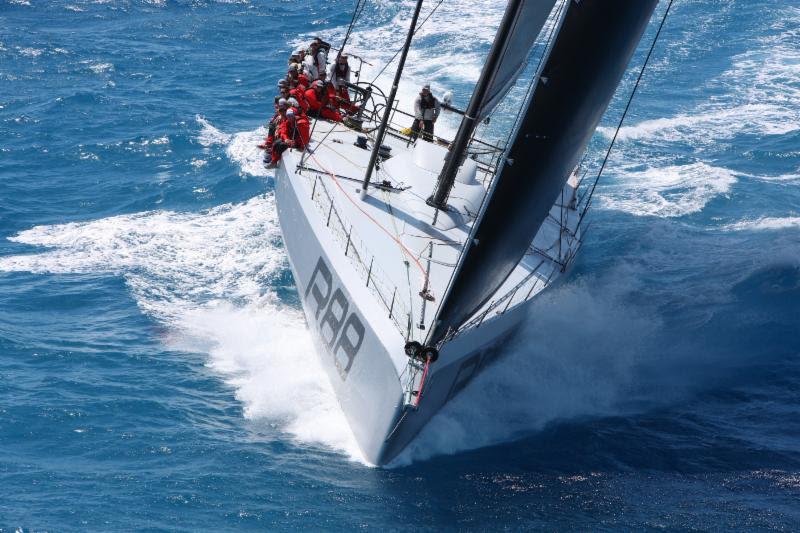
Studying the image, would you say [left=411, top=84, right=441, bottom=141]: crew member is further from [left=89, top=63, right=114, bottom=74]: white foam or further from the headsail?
[left=89, top=63, right=114, bottom=74]: white foam

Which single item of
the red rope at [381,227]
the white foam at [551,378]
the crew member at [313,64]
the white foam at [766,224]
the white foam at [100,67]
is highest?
the crew member at [313,64]

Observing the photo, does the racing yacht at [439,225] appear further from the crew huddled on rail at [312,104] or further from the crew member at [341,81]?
the crew member at [341,81]

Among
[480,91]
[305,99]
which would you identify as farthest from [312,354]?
[305,99]

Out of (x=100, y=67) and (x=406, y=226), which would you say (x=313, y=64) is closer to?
(x=406, y=226)

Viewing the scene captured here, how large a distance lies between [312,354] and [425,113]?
14.5ft

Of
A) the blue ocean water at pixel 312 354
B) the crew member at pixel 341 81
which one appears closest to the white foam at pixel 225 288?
the blue ocean water at pixel 312 354

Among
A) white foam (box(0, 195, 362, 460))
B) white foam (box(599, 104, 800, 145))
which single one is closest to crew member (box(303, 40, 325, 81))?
white foam (box(0, 195, 362, 460))

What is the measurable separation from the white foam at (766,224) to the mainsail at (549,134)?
7.90 m

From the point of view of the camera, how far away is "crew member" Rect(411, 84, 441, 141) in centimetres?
1277

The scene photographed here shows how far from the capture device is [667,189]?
16062 mm

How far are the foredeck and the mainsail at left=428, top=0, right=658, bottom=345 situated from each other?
1107mm

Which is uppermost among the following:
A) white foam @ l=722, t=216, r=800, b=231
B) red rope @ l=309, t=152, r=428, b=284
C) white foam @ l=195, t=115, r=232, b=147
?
white foam @ l=722, t=216, r=800, b=231

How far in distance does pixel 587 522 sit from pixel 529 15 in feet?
19.5

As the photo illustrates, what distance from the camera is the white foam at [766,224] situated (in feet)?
46.6
